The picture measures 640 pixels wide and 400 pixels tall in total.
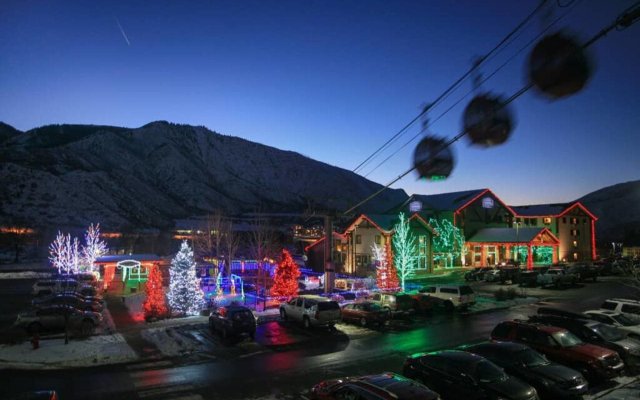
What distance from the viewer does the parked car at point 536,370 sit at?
1216 centimetres

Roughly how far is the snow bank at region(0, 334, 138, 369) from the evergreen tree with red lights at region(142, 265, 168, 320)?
6.24m

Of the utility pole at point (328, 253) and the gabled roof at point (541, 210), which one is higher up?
the gabled roof at point (541, 210)

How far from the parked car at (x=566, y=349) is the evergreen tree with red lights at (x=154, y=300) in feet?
64.2

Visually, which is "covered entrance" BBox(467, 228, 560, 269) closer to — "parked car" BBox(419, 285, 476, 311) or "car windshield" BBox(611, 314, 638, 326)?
"parked car" BBox(419, 285, 476, 311)

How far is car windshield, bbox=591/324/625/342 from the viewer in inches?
657

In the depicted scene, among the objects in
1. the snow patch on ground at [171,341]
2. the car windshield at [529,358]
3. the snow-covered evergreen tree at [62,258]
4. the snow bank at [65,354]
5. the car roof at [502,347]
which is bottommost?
the snow patch on ground at [171,341]

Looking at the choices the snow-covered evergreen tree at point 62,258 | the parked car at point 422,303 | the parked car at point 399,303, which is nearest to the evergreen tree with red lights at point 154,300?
the parked car at point 399,303

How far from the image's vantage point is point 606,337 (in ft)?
54.8

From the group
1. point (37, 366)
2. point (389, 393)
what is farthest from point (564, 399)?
point (37, 366)

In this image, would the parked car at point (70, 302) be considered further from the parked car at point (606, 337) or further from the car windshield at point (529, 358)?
the parked car at point (606, 337)

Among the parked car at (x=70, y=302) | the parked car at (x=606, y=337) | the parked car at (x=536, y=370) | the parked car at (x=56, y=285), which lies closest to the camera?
the parked car at (x=536, y=370)

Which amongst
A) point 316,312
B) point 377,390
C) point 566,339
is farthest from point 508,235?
point 377,390

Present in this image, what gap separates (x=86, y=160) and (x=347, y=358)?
629 feet

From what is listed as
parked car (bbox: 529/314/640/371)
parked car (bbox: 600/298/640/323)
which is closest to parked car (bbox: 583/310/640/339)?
parked car (bbox: 600/298/640/323)
